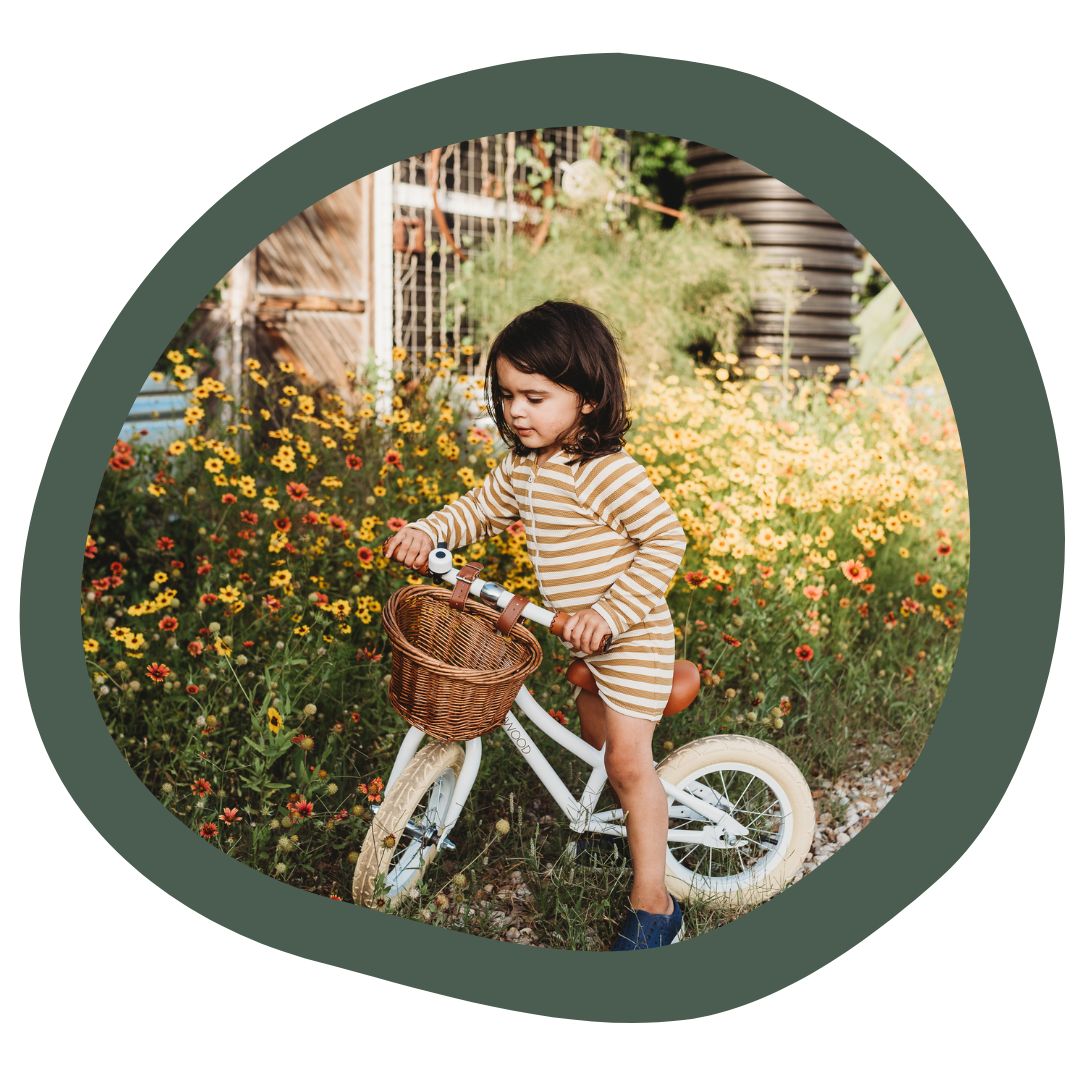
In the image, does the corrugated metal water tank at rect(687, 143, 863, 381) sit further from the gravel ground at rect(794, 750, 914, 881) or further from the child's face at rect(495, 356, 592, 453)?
the child's face at rect(495, 356, 592, 453)

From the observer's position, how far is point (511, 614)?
2221mm

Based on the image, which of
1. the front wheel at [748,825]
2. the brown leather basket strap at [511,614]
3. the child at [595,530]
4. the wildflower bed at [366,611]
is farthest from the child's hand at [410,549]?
the front wheel at [748,825]

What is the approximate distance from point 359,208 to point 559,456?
355 cm

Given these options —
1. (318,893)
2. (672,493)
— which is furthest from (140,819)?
(672,493)

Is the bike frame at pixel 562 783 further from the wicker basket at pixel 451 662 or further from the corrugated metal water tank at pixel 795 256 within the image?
the corrugated metal water tank at pixel 795 256

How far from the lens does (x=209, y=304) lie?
15.6 feet

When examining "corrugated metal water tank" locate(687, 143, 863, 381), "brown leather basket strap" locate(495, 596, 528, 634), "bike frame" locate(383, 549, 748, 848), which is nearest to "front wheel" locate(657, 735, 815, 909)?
"bike frame" locate(383, 549, 748, 848)

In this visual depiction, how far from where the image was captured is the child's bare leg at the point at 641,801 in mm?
2402

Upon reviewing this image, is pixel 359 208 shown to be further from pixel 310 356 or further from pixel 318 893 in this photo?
pixel 318 893

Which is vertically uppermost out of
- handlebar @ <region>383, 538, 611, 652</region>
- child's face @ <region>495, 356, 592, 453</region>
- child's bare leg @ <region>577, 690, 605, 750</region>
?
child's face @ <region>495, 356, 592, 453</region>

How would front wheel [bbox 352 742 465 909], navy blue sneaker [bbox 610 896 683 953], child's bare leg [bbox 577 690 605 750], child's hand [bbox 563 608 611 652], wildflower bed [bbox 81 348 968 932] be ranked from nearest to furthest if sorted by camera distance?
child's hand [bbox 563 608 611 652], front wheel [bbox 352 742 465 909], navy blue sneaker [bbox 610 896 683 953], child's bare leg [bbox 577 690 605 750], wildflower bed [bbox 81 348 968 932]

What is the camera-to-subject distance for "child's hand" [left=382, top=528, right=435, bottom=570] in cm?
238

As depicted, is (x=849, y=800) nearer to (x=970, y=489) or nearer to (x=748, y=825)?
(x=748, y=825)

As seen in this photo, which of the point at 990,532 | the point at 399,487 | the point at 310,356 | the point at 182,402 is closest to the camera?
the point at 990,532
